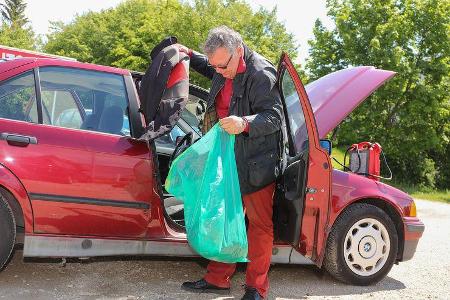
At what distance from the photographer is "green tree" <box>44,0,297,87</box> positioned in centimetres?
2475

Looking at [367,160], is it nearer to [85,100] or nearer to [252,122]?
[252,122]

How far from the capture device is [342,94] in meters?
4.12

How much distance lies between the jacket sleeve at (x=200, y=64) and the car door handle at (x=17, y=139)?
4.52ft

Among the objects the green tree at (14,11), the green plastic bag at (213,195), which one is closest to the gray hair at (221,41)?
the green plastic bag at (213,195)

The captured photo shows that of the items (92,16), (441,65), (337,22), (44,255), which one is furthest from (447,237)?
(92,16)

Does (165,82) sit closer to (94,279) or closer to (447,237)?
(94,279)

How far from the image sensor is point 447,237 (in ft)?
24.9

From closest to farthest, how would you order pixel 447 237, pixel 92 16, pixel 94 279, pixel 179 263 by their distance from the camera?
1. pixel 94 279
2. pixel 179 263
3. pixel 447 237
4. pixel 92 16

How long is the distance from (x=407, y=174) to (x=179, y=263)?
713 inches

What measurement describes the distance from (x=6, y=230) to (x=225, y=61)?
5.99 ft

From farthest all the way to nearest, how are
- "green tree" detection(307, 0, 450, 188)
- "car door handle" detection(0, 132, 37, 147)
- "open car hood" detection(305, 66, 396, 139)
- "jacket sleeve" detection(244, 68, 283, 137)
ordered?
"green tree" detection(307, 0, 450, 188) → "open car hood" detection(305, 66, 396, 139) → "car door handle" detection(0, 132, 37, 147) → "jacket sleeve" detection(244, 68, 283, 137)

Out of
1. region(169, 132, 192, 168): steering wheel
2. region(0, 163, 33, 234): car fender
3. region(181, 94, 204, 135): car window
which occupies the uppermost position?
region(181, 94, 204, 135): car window

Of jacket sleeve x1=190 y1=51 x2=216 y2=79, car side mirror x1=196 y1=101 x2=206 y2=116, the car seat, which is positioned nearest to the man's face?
jacket sleeve x1=190 y1=51 x2=216 y2=79

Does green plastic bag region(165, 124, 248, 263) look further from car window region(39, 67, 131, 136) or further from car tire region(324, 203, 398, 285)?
car tire region(324, 203, 398, 285)
